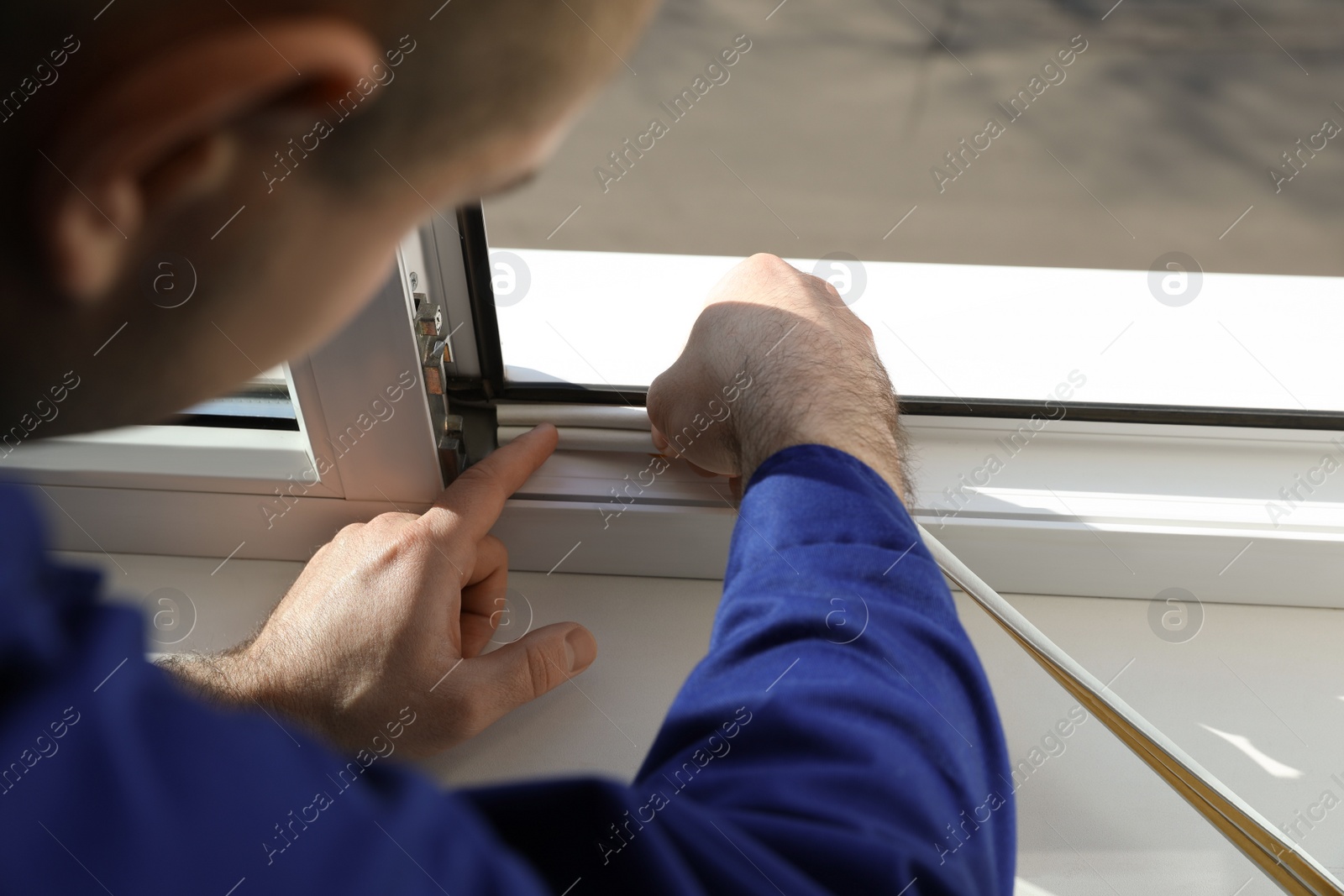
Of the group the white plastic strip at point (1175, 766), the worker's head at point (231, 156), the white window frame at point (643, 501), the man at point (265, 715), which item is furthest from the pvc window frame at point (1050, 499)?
the worker's head at point (231, 156)

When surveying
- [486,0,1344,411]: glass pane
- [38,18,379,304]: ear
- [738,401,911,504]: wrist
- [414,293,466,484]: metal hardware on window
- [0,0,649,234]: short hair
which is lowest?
[38,18,379,304]: ear

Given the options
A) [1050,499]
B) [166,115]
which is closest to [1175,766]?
[1050,499]

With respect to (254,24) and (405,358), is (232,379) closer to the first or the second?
(254,24)

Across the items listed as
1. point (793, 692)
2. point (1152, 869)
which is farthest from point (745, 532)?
point (1152, 869)

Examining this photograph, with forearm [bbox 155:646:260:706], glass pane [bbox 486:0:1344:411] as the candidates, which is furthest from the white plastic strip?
forearm [bbox 155:646:260:706]

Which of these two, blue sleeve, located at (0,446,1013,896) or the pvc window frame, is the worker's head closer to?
blue sleeve, located at (0,446,1013,896)

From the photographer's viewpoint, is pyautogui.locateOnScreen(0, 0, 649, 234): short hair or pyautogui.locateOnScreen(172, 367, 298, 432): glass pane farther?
pyautogui.locateOnScreen(172, 367, 298, 432): glass pane

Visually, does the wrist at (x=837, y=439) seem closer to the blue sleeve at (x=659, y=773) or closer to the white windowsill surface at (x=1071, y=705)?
the blue sleeve at (x=659, y=773)

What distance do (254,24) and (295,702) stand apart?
52cm

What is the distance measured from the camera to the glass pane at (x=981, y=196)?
57 cm

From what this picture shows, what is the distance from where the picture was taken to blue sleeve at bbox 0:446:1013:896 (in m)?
0.28

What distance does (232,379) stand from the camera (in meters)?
0.31

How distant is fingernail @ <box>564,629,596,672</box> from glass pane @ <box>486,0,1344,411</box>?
214 millimetres

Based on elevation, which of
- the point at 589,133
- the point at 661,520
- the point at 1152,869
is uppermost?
the point at 589,133
